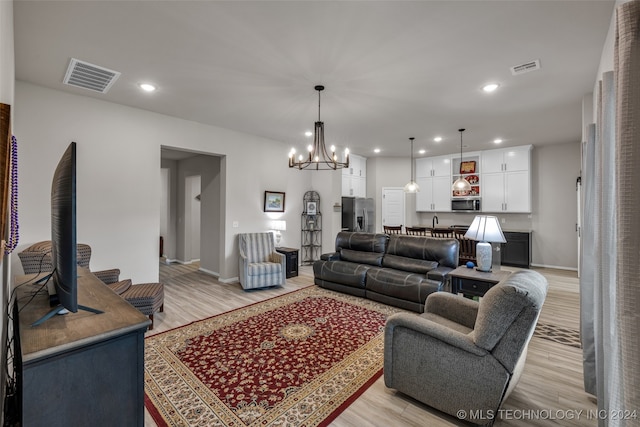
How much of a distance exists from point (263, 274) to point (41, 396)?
3.81 m

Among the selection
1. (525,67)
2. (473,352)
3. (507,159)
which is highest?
(525,67)

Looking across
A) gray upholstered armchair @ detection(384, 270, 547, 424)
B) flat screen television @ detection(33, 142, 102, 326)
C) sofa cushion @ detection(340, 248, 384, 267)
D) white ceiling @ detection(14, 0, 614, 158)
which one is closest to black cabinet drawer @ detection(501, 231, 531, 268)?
white ceiling @ detection(14, 0, 614, 158)

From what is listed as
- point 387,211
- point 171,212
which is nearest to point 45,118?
point 171,212

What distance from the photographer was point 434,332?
188cm

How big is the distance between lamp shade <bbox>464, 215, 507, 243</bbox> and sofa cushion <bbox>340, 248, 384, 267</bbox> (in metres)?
1.60

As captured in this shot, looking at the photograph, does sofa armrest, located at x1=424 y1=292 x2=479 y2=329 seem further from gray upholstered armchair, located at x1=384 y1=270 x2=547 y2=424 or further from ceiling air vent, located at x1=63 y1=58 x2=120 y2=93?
ceiling air vent, located at x1=63 y1=58 x2=120 y2=93

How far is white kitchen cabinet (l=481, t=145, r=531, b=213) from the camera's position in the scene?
665 centimetres

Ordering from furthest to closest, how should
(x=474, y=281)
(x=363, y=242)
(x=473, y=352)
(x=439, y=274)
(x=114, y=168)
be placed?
(x=363, y=242)
(x=114, y=168)
(x=439, y=274)
(x=474, y=281)
(x=473, y=352)

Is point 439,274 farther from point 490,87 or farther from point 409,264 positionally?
point 490,87

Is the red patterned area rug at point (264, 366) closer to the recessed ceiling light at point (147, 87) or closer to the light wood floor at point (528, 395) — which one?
the light wood floor at point (528, 395)

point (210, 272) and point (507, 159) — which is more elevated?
point (507, 159)

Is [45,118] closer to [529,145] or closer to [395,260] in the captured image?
[395,260]

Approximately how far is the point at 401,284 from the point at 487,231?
1.27 meters

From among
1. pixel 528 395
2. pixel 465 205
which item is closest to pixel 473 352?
pixel 528 395
